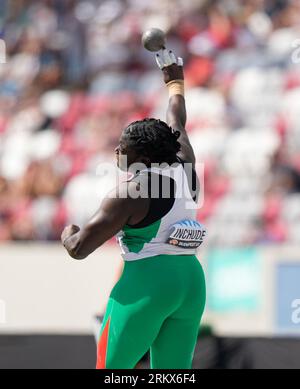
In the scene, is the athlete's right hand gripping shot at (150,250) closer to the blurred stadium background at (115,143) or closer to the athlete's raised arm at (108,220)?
the athlete's raised arm at (108,220)

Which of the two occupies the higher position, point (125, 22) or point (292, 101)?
point (125, 22)

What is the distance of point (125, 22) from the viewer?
1115 centimetres

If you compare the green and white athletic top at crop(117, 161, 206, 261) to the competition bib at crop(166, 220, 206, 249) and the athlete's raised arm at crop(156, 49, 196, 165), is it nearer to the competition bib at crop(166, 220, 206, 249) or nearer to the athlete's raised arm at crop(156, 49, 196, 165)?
the competition bib at crop(166, 220, 206, 249)

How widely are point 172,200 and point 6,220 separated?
5.70 m

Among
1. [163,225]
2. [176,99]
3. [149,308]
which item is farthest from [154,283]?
[176,99]

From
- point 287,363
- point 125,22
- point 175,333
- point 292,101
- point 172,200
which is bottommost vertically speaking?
point 287,363

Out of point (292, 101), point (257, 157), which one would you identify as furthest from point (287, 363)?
point (292, 101)

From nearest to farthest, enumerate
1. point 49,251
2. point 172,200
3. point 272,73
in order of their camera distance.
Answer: point 172,200 → point 49,251 → point 272,73

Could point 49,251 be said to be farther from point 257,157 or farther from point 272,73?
point 272,73

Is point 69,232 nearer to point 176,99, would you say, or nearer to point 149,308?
point 149,308

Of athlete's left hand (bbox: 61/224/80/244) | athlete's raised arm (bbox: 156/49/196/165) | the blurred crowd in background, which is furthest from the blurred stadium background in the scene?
athlete's left hand (bbox: 61/224/80/244)

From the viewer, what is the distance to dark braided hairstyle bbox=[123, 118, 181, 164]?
3.69m
